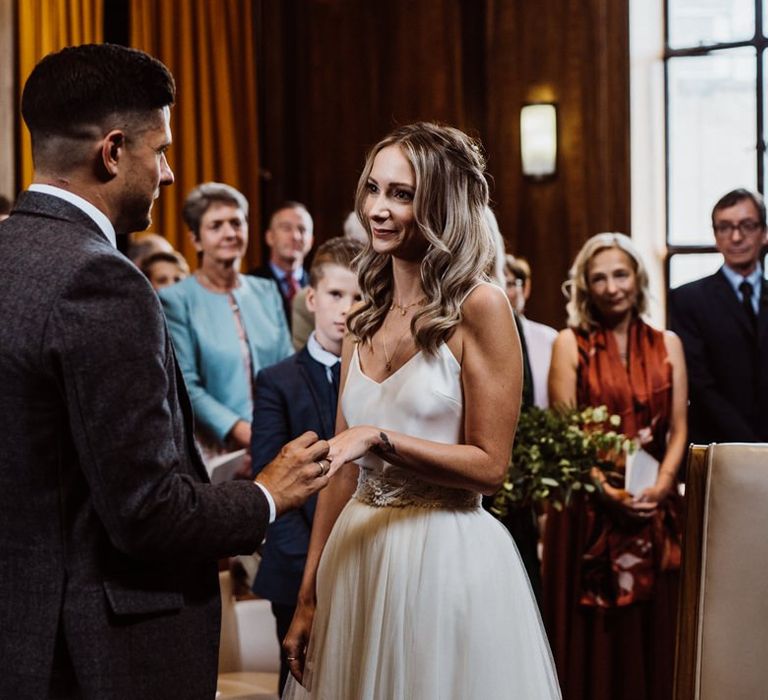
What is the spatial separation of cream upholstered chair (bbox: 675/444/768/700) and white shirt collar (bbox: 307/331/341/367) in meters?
1.48

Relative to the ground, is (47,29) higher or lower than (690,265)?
higher

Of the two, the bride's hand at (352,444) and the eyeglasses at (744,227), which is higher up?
the eyeglasses at (744,227)

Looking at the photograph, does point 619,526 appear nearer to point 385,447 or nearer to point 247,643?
point 247,643

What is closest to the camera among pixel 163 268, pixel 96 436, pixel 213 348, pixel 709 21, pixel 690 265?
pixel 96 436

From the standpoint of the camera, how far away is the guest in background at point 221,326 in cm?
466

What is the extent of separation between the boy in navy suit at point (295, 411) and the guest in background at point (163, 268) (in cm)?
259

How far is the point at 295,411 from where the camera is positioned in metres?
3.26

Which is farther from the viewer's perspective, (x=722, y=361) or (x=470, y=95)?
(x=470, y=95)

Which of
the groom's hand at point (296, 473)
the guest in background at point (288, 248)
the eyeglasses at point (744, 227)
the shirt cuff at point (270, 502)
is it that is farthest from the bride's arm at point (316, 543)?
the guest in background at point (288, 248)

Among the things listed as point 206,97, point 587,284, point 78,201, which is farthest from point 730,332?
point 206,97

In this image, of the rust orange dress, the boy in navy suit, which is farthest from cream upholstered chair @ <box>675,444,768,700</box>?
the rust orange dress

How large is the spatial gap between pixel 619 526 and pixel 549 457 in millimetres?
744

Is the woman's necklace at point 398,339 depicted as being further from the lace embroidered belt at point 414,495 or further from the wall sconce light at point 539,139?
the wall sconce light at point 539,139

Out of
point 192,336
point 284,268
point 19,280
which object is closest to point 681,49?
point 284,268
